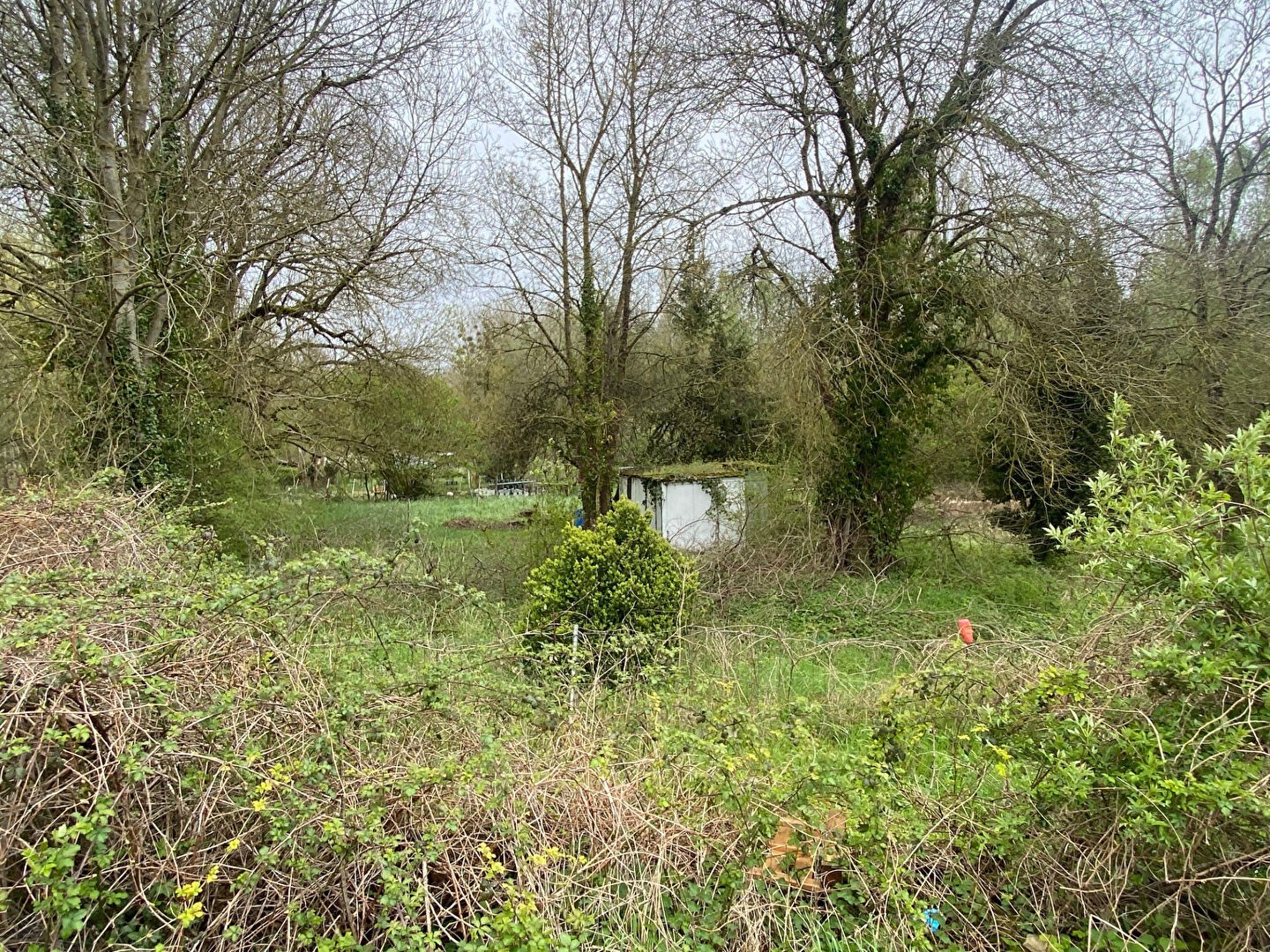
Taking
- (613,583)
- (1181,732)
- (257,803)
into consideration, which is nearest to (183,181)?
(613,583)

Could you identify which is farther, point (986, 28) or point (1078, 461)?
point (1078, 461)

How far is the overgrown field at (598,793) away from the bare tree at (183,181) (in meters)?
5.23

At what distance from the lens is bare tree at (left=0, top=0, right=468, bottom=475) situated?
23.7ft

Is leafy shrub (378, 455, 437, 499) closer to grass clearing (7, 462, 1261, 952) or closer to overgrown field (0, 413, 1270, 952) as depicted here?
grass clearing (7, 462, 1261, 952)

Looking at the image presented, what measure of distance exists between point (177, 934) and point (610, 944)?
128 centimetres

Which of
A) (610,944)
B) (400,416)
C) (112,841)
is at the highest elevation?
(400,416)

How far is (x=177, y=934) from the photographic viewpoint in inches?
74.2

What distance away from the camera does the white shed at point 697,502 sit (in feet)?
43.4

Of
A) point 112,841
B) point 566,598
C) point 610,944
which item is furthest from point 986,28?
point 112,841

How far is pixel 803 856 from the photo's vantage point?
2375 millimetres

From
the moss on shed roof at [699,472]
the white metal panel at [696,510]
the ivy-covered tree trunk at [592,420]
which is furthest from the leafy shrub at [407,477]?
the white metal panel at [696,510]

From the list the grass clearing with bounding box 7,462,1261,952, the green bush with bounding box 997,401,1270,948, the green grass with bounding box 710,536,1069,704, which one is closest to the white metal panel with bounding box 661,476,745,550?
the green grass with bounding box 710,536,1069,704

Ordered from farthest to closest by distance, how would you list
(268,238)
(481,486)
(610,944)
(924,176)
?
(481,486) < (924,176) < (268,238) < (610,944)

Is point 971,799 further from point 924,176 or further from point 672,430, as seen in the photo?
point 672,430
